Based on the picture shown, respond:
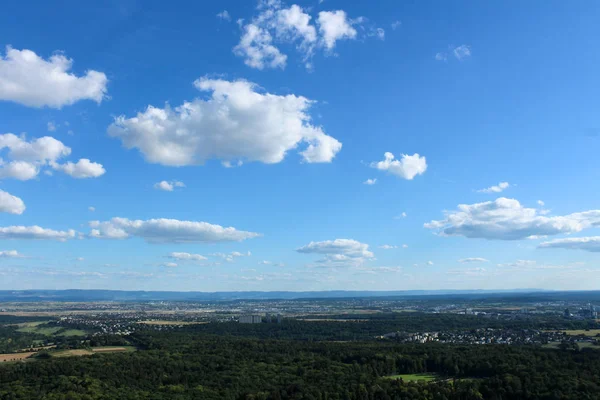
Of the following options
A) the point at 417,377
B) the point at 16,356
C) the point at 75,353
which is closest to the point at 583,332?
the point at 417,377

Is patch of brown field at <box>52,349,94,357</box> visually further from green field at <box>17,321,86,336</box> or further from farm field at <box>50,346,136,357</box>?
green field at <box>17,321,86,336</box>

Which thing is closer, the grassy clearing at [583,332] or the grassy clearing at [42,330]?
the grassy clearing at [583,332]

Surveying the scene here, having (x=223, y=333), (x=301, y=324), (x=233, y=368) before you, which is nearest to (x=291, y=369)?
(x=233, y=368)

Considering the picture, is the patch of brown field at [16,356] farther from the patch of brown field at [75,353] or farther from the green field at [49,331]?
the green field at [49,331]

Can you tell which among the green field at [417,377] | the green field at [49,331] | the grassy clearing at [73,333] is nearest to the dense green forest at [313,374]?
the green field at [417,377]

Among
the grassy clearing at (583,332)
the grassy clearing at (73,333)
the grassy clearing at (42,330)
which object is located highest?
the grassy clearing at (583,332)

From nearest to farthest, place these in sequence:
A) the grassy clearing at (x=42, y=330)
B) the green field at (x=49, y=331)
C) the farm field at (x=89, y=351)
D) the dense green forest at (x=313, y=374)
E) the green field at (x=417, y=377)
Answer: the dense green forest at (x=313, y=374)
the green field at (x=417, y=377)
the farm field at (x=89, y=351)
the green field at (x=49, y=331)
the grassy clearing at (x=42, y=330)

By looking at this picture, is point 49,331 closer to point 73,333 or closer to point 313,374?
point 73,333

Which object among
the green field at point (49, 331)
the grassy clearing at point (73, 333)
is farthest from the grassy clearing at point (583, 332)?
the green field at point (49, 331)

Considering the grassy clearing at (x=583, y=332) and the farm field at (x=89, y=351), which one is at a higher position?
the grassy clearing at (x=583, y=332)

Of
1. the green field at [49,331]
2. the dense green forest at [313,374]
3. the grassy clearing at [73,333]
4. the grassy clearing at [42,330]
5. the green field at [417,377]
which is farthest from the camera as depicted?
the grassy clearing at [42,330]
